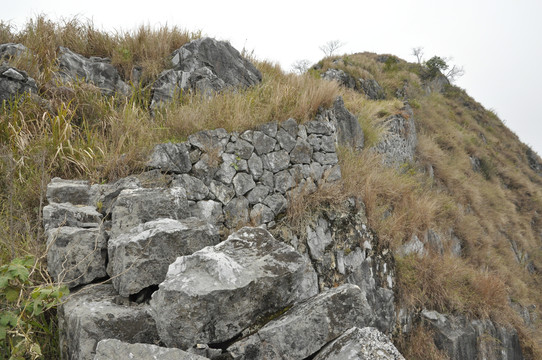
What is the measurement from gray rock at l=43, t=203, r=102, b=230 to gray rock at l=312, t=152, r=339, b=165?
3544 millimetres

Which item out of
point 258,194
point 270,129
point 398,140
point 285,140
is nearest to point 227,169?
point 258,194

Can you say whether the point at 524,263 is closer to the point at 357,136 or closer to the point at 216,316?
the point at 357,136

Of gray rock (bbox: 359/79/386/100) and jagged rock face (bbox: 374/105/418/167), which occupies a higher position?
gray rock (bbox: 359/79/386/100)

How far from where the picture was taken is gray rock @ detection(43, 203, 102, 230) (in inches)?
123

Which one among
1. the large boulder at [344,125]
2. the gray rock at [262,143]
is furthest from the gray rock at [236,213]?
the large boulder at [344,125]

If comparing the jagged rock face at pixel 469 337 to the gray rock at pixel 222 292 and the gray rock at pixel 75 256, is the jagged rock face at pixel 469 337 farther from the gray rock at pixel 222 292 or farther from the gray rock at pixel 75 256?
the gray rock at pixel 75 256

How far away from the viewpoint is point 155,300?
2127 millimetres

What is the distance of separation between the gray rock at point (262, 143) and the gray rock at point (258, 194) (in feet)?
1.82

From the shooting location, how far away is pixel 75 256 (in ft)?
8.77

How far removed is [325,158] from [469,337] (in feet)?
11.8

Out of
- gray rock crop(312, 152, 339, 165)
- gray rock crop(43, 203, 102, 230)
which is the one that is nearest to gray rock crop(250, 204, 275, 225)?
gray rock crop(312, 152, 339, 165)

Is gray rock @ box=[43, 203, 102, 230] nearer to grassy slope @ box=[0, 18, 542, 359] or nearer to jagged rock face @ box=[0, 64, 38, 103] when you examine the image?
grassy slope @ box=[0, 18, 542, 359]

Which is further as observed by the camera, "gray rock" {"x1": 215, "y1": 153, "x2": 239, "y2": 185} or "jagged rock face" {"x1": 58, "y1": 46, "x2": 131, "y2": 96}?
"jagged rock face" {"x1": 58, "y1": 46, "x2": 131, "y2": 96}

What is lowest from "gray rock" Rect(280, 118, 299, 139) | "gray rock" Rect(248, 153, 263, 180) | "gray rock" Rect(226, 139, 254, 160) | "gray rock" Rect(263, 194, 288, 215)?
"gray rock" Rect(263, 194, 288, 215)
